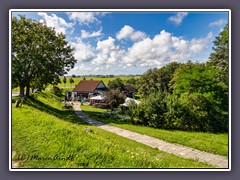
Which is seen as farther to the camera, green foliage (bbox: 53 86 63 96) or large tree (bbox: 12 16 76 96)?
green foliage (bbox: 53 86 63 96)

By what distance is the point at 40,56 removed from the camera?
9.67 metres

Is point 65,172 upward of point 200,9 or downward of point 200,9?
downward

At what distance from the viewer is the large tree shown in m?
7.39

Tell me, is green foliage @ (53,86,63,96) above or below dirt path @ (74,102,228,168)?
above

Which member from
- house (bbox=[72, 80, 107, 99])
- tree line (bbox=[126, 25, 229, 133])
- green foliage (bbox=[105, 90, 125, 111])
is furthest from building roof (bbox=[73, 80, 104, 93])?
tree line (bbox=[126, 25, 229, 133])

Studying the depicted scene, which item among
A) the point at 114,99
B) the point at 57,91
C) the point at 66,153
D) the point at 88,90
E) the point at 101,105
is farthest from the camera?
the point at 88,90

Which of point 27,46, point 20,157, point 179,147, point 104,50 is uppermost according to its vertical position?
point 27,46

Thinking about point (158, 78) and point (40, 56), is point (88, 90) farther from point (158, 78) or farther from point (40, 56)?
point (40, 56)

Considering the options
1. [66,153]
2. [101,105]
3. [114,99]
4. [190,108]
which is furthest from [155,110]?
[101,105]

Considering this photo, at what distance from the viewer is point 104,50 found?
5.57 metres

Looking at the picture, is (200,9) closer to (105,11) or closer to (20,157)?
(105,11)

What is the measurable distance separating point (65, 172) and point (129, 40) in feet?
12.1

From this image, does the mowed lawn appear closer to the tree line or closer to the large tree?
the large tree

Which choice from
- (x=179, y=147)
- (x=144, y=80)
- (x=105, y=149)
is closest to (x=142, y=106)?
(x=179, y=147)
